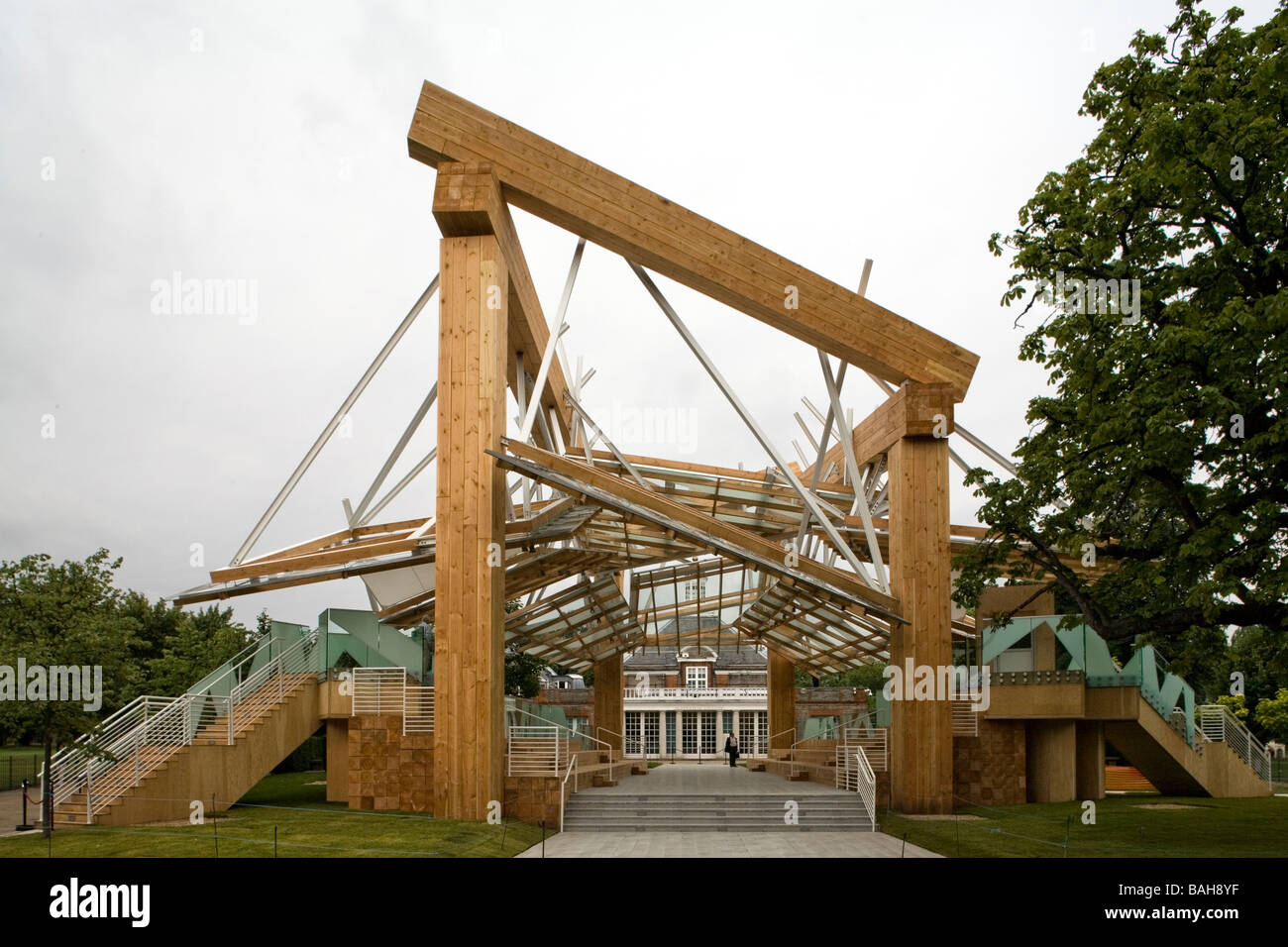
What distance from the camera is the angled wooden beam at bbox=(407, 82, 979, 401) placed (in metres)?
20.6

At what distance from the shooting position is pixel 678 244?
21.5 meters

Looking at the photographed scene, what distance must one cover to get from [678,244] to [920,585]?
803 cm

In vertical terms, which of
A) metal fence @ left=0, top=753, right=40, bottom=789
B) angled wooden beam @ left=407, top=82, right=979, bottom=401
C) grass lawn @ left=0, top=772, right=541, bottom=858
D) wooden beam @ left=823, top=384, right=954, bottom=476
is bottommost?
metal fence @ left=0, top=753, right=40, bottom=789

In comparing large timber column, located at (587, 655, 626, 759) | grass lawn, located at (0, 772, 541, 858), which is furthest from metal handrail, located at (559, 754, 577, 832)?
large timber column, located at (587, 655, 626, 759)

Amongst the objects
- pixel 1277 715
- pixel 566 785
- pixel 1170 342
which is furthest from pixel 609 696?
pixel 1170 342

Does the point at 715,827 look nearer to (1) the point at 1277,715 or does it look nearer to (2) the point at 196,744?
(2) the point at 196,744

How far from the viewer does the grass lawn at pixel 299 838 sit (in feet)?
47.5

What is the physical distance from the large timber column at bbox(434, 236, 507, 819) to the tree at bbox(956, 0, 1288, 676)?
8.34 meters

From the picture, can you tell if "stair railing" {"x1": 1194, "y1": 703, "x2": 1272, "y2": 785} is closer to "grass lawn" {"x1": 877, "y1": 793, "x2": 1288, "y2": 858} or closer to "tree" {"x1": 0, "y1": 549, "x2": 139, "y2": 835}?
"grass lawn" {"x1": 877, "y1": 793, "x2": 1288, "y2": 858}

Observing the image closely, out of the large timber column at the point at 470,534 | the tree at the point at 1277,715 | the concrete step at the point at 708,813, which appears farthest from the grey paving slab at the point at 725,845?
the tree at the point at 1277,715

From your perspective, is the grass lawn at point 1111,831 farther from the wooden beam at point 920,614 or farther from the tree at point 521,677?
the tree at point 521,677

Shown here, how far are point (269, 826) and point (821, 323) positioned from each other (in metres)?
13.2

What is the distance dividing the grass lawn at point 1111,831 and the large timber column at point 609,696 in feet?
66.2
